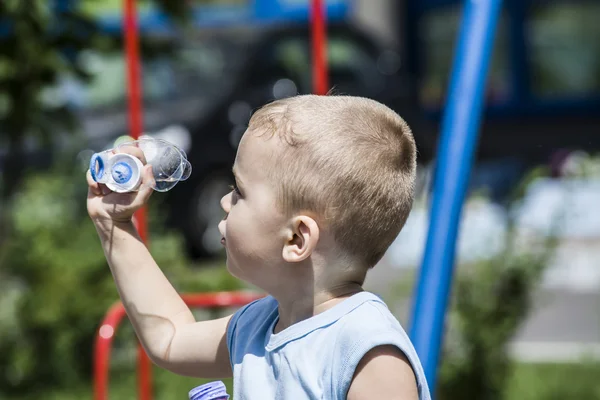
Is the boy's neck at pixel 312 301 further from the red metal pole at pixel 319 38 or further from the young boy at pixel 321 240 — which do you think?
the red metal pole at pixel 319 38

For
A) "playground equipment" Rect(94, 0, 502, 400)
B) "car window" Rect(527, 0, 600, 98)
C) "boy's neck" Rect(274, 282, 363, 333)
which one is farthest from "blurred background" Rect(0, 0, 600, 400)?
"car window" Rect(527, 0, 600, 98)

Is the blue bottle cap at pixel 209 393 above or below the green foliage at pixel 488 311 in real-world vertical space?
above

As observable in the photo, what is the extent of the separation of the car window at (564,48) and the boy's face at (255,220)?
32.7 feet

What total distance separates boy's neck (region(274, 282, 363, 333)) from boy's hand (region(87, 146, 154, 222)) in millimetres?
273

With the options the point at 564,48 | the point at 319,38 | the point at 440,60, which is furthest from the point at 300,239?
the point at 440,60

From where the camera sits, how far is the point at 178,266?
4926 mm

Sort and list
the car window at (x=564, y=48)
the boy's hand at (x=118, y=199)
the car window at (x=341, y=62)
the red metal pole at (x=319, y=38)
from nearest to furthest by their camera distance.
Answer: the boy's hand at (x=118, y=199) → the red metal pole at (x=319, y=38) → the car window at (x=341, y=62) → the car window at (x=564, y=48)

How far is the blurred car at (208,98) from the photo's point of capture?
25.3ft

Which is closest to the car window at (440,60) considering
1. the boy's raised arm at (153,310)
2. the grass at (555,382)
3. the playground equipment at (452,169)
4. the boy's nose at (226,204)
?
the grass at (555,382)

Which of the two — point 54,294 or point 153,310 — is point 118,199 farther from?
point 54,294

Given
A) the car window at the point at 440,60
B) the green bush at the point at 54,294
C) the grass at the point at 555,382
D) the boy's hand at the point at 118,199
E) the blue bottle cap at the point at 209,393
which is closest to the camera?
the blue bottle cap at the point at 209,393

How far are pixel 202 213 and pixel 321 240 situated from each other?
254 inches

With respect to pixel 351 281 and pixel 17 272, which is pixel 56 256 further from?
pixel 351 281

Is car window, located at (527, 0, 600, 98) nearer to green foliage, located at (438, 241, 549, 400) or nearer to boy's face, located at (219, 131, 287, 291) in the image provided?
green foliage, located at (438, 241, 549, 400)
